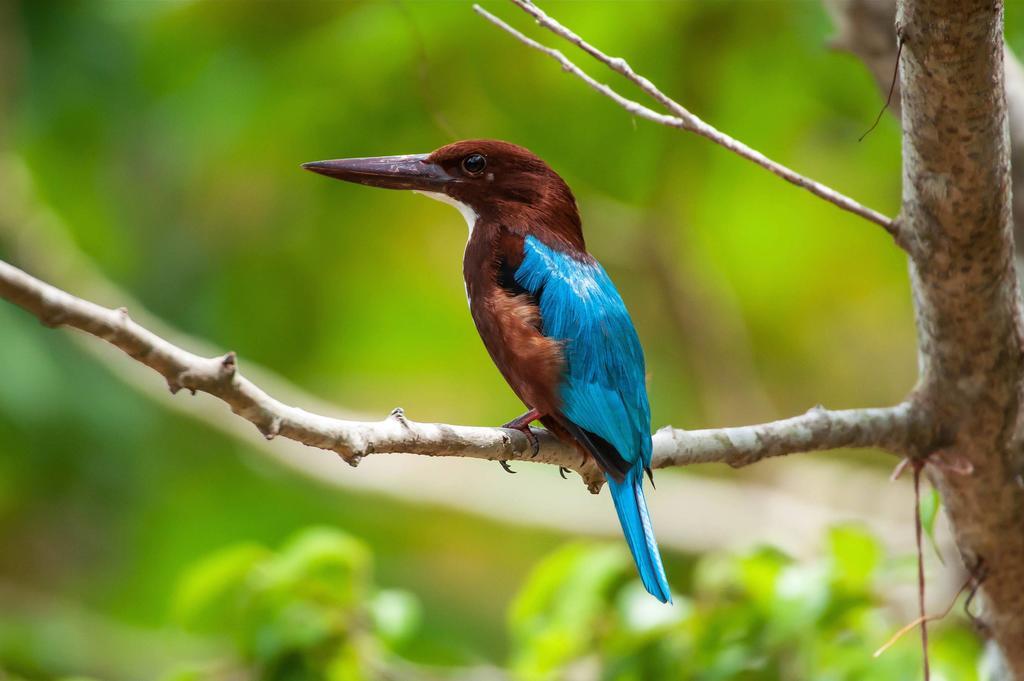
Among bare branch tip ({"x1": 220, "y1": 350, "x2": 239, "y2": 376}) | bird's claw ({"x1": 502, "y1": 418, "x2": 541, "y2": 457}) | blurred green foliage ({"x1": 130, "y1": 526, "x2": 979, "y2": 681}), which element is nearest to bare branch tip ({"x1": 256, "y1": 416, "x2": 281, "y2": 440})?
bare branch tip ({"x1": 220, "y1": 350, "x2": 239, "y2": 376})

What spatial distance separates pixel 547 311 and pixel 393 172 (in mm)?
563

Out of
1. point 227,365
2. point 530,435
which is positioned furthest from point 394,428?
point 530,435

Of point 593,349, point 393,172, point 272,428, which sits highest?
point 393,172

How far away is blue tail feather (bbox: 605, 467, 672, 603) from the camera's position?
2.27 metres

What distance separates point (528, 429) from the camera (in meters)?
2.48

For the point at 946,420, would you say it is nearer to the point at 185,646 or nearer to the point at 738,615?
the point at 738,615

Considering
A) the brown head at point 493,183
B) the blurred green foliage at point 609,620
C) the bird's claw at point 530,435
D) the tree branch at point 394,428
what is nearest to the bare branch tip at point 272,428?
the tree branch at point 394,428

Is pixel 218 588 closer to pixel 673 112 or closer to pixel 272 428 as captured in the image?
pixel 272 428

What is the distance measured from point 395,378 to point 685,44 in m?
2.78

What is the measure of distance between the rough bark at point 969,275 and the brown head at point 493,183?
2.95 ft

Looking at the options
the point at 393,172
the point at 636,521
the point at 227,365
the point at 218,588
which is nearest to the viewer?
the point at 227,365

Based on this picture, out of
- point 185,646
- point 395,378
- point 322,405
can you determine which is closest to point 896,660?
point 322,405

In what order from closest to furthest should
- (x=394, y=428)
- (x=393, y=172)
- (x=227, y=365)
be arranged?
(x=227, y=365) < (x=394, y=428) < (x=393, y=172)

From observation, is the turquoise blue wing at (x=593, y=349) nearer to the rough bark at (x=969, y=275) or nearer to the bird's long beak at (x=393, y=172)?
the bird's long beak at (x=393, y=172)
